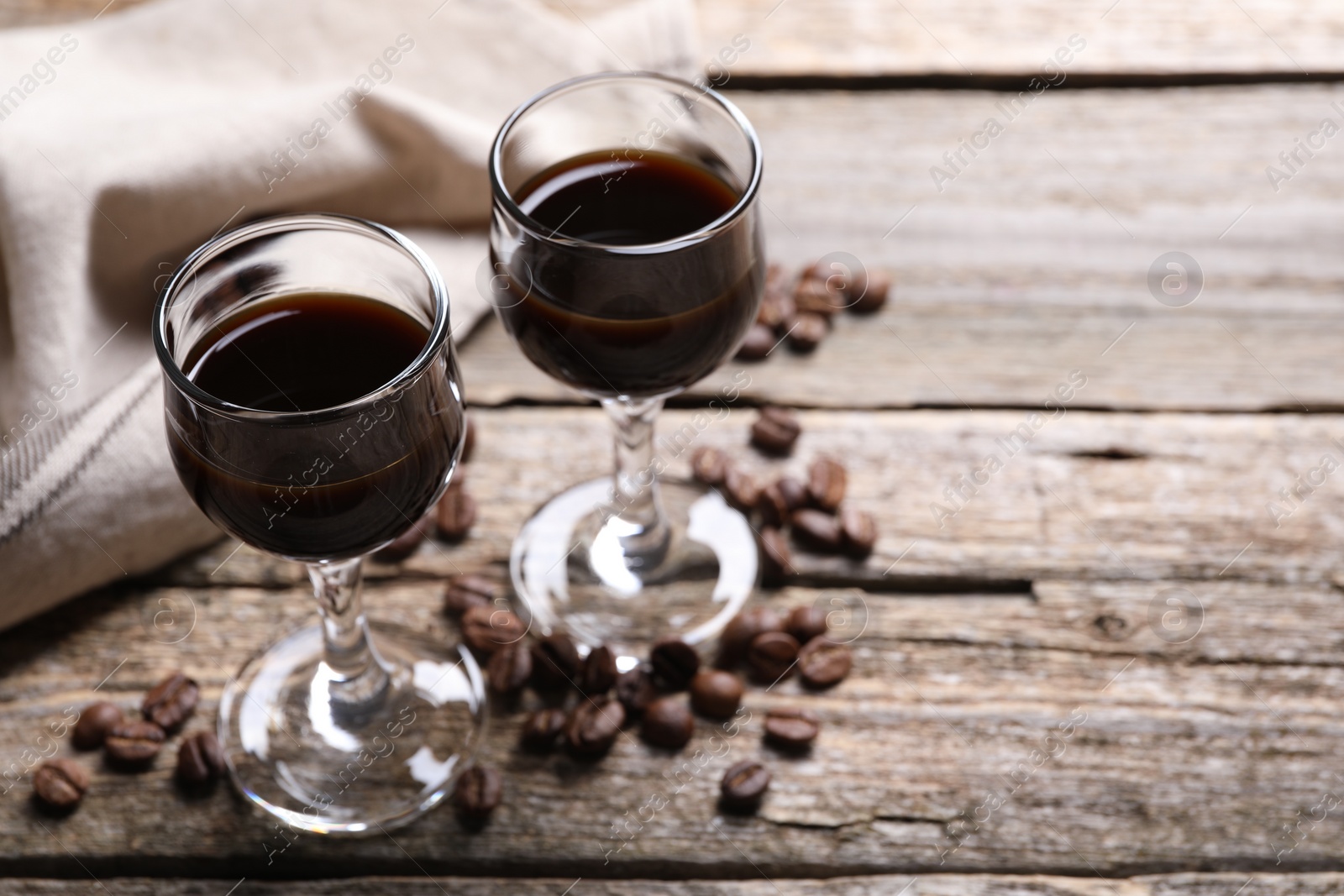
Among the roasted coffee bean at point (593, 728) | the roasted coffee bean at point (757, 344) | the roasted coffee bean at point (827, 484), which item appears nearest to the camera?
the roasted coffee bean at point (593, 728)

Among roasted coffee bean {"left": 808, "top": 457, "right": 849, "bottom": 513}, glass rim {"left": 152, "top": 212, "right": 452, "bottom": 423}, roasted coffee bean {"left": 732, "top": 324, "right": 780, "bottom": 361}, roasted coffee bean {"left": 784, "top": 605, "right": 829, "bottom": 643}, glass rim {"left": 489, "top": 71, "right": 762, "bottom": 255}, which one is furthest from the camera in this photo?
roasted coffee bean {"left": 732, "top": 324, "right": 780, "bottom": 361}

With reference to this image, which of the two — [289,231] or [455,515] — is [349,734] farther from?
[289,231]

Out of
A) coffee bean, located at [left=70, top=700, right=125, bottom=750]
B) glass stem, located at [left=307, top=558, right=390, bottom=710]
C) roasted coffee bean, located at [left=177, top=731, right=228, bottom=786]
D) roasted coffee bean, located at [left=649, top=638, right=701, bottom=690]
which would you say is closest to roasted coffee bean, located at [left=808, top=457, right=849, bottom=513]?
roasted coffee bean, located at [left=649, top=638, right=701, bottom=690]

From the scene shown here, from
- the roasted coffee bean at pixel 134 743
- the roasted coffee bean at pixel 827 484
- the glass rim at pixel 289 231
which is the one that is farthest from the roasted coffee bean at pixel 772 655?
the roasted coffee bean at pixel 134 743

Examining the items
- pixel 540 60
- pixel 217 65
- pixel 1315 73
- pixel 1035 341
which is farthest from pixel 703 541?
pixel 1315 73

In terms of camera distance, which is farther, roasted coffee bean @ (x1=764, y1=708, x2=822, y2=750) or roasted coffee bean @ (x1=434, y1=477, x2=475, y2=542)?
roasted coffee bean @ (x1=434, y1=477, x2=475, y2=542)

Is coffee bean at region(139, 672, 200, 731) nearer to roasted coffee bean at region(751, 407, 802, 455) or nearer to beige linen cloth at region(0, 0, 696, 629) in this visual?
beige linen cloth at region(0, 0, 696, 629)

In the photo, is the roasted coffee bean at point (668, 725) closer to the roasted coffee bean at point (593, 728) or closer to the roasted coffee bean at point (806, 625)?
the roasted coffee bean at point (593, 728)
